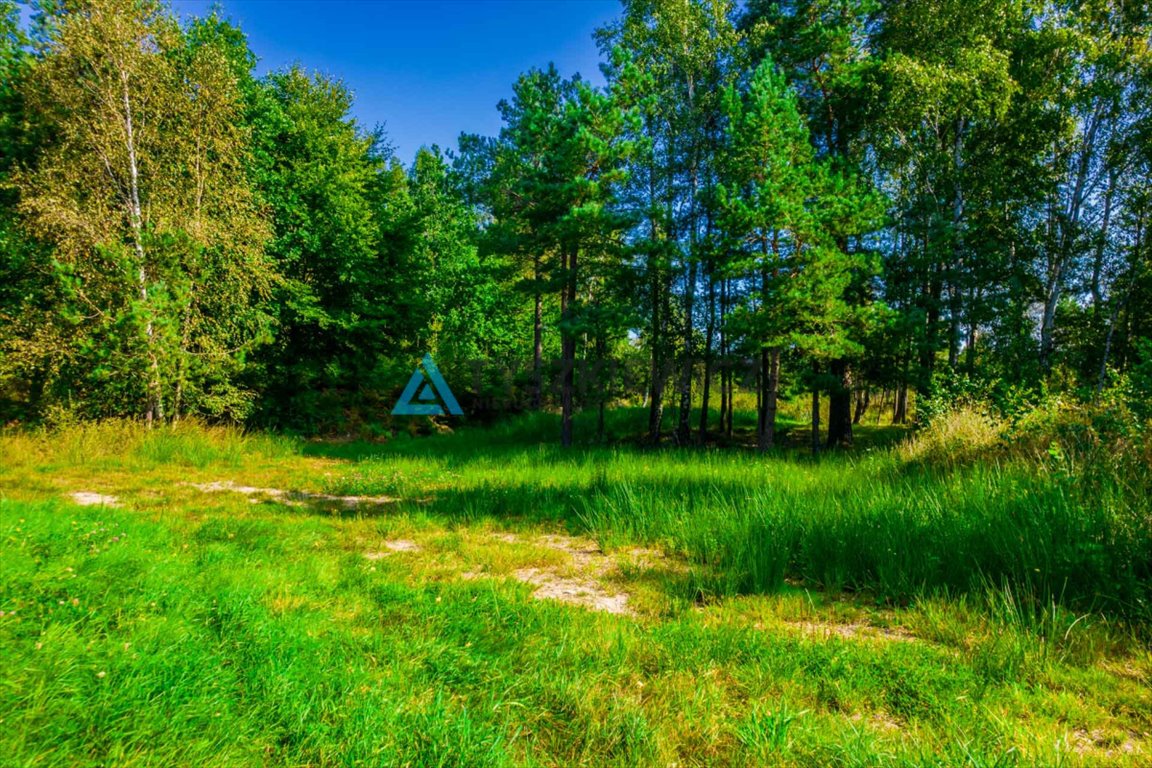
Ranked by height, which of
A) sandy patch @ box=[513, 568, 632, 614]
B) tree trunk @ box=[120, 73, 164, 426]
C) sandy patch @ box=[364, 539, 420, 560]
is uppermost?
tree trunk @ box=[120, 73, 164, 426]

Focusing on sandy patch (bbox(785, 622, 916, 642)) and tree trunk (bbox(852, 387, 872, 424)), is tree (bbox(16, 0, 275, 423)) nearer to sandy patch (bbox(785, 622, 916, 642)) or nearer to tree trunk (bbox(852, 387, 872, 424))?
sandy patch (bbox(785, 622, 916, 642))

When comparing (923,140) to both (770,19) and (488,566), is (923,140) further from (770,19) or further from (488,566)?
(488,566)

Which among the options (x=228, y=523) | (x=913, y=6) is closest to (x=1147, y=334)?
(x=913, y=6)

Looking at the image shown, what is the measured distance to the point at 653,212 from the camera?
13.0 metres

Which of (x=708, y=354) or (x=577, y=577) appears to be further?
(x=708, y=354)

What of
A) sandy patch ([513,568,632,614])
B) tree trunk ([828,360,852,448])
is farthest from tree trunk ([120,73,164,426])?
tree trunk ([828,360,852,448])

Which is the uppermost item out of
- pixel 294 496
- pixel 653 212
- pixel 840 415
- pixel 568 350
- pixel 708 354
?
pixel 653 212

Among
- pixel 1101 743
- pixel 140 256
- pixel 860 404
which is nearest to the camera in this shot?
pixel 1101 743

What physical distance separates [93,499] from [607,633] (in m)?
8.14

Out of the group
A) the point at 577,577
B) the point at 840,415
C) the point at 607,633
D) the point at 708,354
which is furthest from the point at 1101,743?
the point at 840,415

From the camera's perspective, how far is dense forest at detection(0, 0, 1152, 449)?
11234 millimetres

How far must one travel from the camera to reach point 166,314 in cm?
1142

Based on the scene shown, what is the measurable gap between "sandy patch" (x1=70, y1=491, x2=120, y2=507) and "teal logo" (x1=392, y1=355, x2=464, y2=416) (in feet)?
40.1

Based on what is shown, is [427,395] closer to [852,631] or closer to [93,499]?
Result: [93,499]
